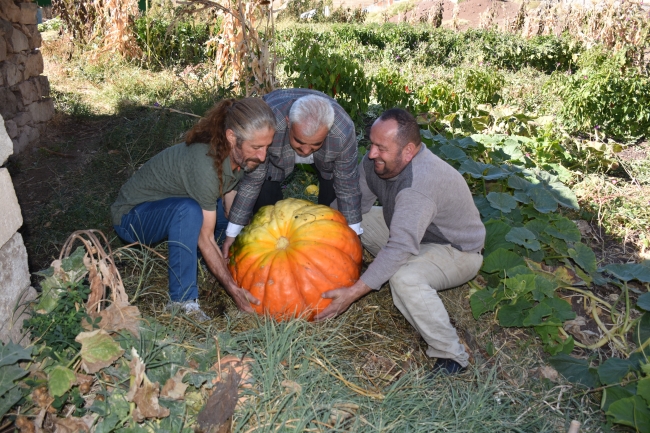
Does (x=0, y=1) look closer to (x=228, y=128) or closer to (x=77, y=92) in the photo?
(x=77, y=92)

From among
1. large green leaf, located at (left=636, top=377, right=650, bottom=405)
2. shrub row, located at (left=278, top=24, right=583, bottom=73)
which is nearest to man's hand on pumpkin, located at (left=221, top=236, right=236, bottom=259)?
large green leaf, located at (left=636, top=377, right=650, bottom=405)

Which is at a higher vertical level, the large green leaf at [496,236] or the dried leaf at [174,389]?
the dried leaf at [174,389]

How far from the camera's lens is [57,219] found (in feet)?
13.9

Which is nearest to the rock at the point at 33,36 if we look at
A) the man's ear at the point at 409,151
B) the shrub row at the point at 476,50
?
the man's ear at the point at 409,151

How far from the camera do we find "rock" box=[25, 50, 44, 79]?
569 cm

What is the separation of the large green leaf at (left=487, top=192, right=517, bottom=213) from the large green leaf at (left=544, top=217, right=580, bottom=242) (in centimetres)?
30

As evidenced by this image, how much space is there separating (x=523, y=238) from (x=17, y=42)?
5.29 m

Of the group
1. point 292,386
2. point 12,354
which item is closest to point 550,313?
point 292,386

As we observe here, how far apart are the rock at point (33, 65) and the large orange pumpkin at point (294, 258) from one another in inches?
161

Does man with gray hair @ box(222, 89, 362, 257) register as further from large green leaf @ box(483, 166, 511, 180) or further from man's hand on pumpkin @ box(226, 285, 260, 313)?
large green leaf @ box(483, 166, 511, 180)

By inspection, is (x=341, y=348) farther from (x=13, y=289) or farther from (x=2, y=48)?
(x=2, y=48)

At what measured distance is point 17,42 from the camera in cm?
545

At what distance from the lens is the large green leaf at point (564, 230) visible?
3.64 meters

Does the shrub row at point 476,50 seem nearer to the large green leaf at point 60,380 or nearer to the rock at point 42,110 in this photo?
the rock at point 42,110
